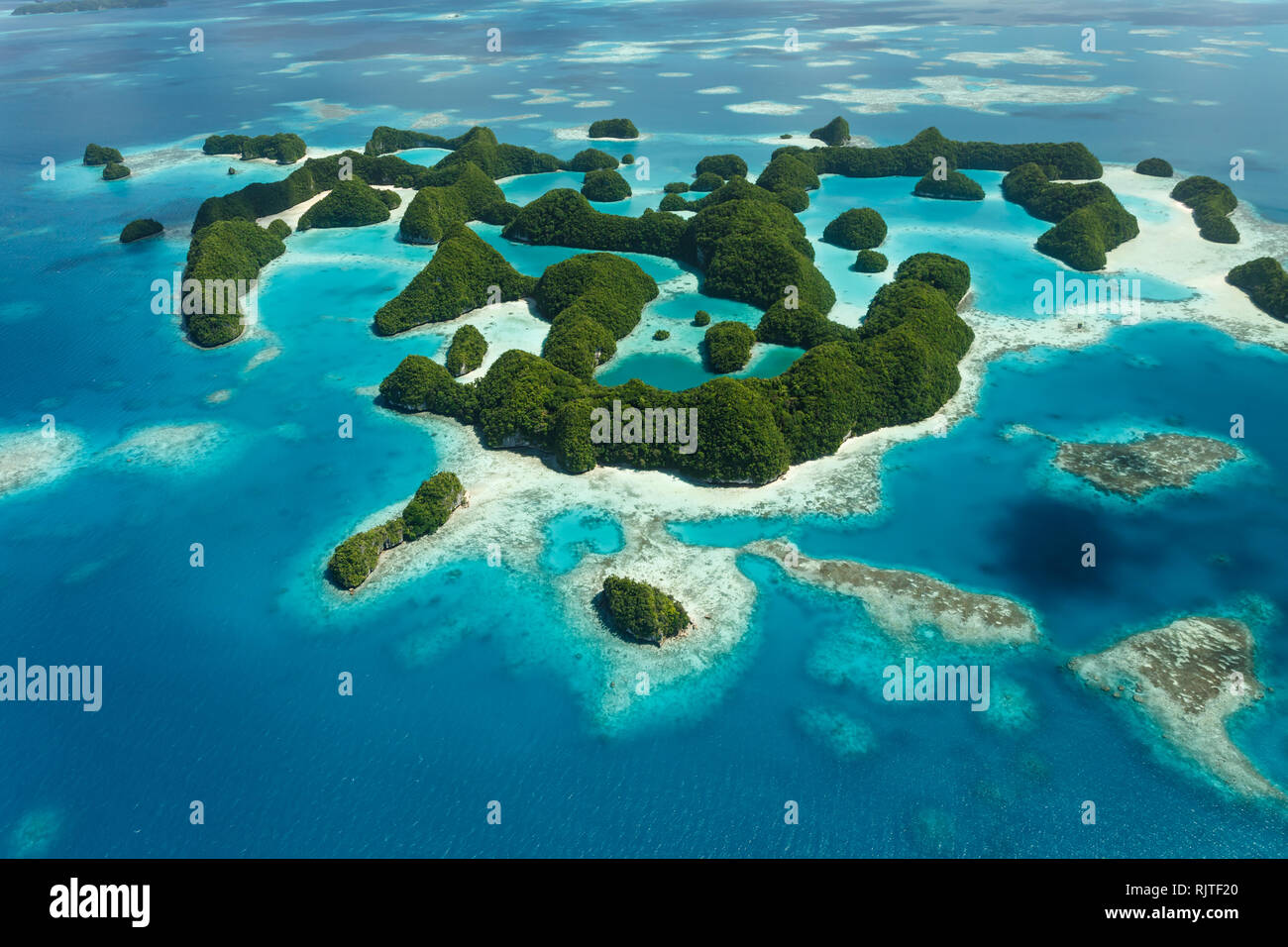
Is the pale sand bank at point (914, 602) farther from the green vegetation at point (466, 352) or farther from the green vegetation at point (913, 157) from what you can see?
the green vegetation at point (913, 157)

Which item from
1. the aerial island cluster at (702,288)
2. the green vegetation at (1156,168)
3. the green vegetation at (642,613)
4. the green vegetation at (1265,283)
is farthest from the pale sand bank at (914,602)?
the green vegetation at (1156,168)

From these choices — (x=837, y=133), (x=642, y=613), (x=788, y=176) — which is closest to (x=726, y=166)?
(x=788, y=176)

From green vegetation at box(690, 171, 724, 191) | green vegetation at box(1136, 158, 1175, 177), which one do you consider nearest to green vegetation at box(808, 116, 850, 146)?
green vegetation at box(690, 171, 724, 191)

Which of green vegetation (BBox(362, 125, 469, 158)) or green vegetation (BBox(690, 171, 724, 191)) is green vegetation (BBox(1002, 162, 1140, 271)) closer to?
green vegetation (BBox(690, 171, 724, 191))

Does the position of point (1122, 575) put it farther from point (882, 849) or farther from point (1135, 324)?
point (1135, 324)

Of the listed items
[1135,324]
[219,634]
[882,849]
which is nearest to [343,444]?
[219,634]

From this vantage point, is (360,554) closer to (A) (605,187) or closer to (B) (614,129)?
(A) (605,187)

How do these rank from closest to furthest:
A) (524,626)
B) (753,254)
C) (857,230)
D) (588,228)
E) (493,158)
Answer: (524,626) < (753,254) < (857,230) < (588,228) < (493,158)
